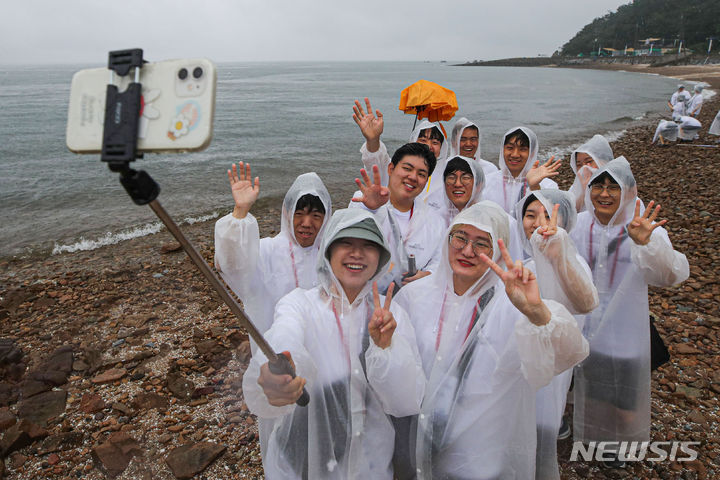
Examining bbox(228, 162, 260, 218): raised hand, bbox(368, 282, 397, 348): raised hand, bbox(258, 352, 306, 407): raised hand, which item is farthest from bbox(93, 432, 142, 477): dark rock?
bbox(368, 282, 397, 348): raised hand

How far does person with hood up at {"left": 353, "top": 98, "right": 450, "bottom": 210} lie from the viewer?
15.8 feet

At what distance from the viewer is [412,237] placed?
13.3 ft

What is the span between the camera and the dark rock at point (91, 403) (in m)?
4.48

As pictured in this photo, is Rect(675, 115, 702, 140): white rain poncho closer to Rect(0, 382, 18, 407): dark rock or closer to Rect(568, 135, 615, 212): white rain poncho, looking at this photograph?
Rect(568, 135, 615, 212): white rain poncho

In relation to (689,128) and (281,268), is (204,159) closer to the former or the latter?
(281,268)

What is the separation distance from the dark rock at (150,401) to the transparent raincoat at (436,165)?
347cm

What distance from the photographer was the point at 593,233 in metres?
3.65

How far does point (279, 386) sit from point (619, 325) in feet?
9.15

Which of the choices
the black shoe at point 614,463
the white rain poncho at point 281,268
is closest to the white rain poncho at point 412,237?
the white rain poncho at point 281,268

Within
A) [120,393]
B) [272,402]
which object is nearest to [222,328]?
[120,393]

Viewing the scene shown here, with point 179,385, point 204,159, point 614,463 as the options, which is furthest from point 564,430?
point 204,159

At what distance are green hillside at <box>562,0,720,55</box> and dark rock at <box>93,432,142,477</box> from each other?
4128 inches

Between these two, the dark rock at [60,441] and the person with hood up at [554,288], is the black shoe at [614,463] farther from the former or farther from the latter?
the dark rock at [60,441]

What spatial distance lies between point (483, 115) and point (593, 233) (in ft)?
104
